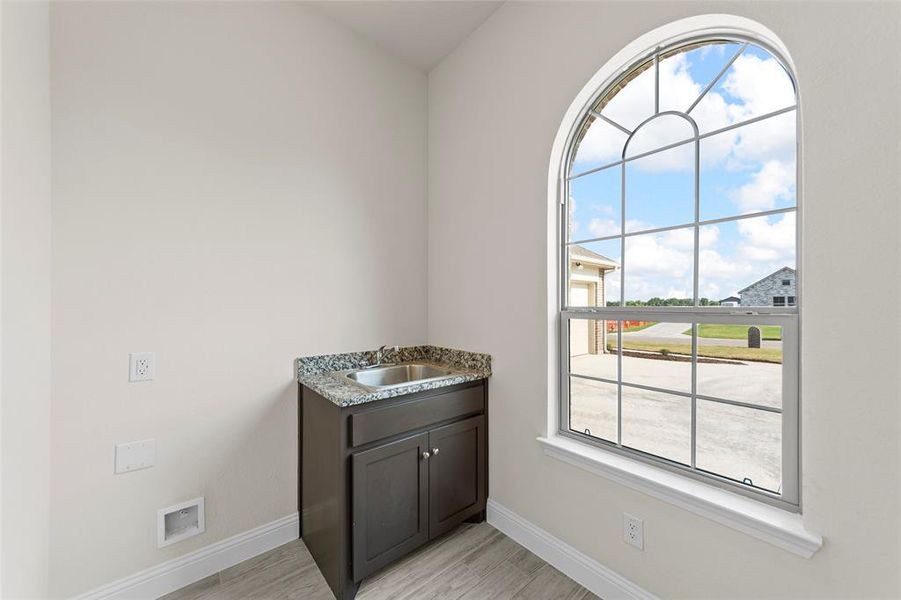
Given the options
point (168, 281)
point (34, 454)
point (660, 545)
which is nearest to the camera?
point (34, 454)

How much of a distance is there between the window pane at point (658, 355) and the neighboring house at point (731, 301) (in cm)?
15

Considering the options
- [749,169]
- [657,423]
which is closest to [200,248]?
[657,423]

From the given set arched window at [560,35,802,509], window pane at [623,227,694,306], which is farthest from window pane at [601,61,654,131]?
window pane at [623,227,694,306]

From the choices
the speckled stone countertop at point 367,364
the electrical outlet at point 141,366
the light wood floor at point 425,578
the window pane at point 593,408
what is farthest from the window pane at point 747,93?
the electrical outlet at point 141,366

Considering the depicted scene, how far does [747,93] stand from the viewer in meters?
1.34

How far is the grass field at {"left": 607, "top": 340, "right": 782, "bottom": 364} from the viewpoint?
1.27 meters

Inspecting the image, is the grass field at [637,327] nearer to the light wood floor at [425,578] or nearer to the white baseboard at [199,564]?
the light wood floor at [425,578]

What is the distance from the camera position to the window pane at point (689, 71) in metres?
1.42

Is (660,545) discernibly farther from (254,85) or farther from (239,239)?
(254,85)

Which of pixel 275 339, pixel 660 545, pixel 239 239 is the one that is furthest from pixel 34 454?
pixel 660 545

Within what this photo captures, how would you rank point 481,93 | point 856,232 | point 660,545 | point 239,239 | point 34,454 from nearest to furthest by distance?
1. point 856,232
2. point 34,454
3. point 660,545
4. point 239,239
5. point 481,93

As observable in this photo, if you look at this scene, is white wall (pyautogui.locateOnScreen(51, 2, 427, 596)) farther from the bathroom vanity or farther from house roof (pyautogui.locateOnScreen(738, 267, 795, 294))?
house roof (pyautogui.locateOnScreen(738, 267, 795, 294))

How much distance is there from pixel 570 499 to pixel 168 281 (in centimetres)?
209

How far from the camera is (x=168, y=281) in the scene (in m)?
1.68
